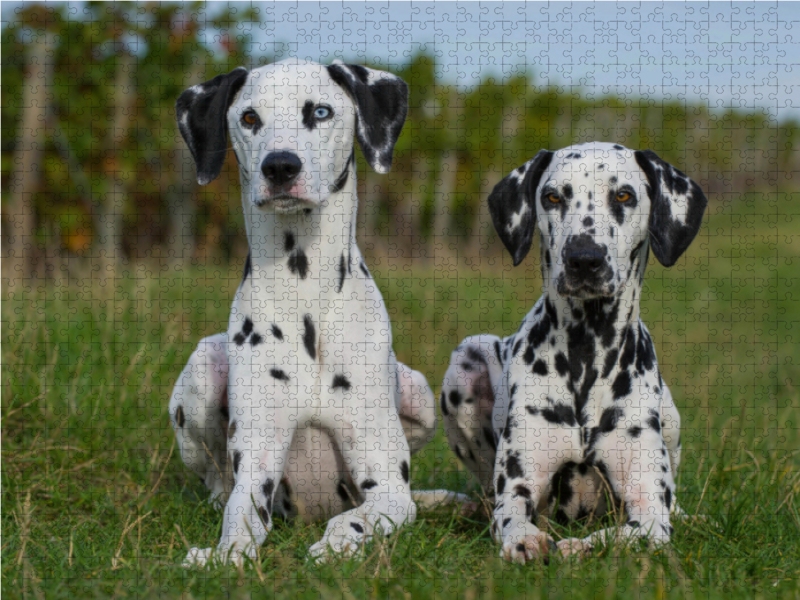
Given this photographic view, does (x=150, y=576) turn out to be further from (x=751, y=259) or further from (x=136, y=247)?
(x=751, y=259)

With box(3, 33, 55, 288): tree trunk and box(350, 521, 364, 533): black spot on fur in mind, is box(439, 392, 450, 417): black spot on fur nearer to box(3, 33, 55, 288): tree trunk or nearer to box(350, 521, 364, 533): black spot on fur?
box(350, 521, 364, 533): black spot on fur

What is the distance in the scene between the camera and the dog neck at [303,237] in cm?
471

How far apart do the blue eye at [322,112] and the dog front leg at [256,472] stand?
1487mm

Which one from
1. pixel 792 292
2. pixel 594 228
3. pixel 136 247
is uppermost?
pixel 594 228

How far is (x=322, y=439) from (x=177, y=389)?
3.58ft

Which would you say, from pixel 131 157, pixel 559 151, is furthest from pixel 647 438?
pixel 131 157

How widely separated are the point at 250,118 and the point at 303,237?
655mm

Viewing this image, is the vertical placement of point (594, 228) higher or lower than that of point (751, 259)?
higher

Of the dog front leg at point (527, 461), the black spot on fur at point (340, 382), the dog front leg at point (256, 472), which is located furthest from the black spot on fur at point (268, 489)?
the dog front leg at point (527, 461)

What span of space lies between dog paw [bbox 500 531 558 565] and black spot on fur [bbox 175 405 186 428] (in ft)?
6.83

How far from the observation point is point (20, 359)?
23.6ft

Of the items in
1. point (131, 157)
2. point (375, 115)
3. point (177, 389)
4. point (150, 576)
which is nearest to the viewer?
point (150, 576)

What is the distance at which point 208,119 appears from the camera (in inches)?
186

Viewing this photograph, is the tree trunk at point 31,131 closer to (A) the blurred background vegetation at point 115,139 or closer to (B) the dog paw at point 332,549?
(A) the blurred background vegetation at point 115,139
